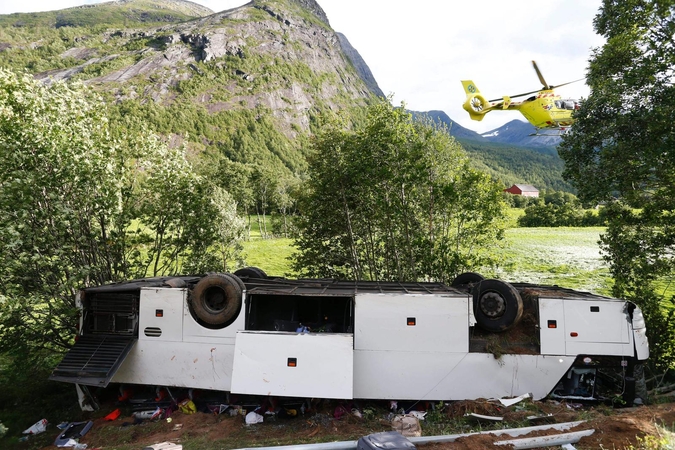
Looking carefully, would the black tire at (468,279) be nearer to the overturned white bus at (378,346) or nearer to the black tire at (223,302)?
the overturned white bus at (378,346)

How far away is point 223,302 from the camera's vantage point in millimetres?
6453

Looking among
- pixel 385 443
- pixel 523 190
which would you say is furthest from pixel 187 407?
pixel 523 190

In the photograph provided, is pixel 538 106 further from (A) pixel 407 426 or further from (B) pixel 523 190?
(B) pixel 523 190

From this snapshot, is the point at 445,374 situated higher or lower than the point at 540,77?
lower

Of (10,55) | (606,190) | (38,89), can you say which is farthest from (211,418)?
(10,55)

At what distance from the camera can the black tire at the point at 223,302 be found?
6234 millimetres

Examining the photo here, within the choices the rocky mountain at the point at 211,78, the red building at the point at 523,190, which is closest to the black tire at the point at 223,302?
the rocky mountain at the point at 211,78

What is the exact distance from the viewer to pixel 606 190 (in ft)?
28.0

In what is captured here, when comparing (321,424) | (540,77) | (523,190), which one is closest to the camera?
(321,424)

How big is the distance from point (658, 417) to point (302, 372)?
487 cm

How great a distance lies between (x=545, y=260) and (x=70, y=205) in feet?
78.5

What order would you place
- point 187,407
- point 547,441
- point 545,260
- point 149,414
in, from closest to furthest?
1. point 547,441
2. point 149,414
3. point 187,407
4. point 545,260

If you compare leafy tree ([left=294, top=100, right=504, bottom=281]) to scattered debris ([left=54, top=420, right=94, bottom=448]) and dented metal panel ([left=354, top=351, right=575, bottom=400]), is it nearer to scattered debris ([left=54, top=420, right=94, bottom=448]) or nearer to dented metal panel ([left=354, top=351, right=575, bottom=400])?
dented metal panel ([left=354, top=351, right=575, bottom=400])

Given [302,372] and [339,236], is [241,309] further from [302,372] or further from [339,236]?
[339,236]
